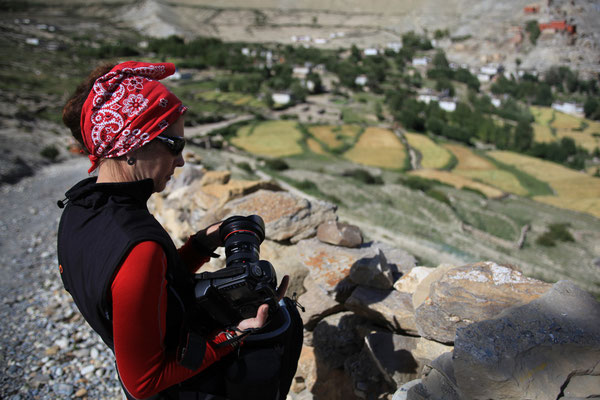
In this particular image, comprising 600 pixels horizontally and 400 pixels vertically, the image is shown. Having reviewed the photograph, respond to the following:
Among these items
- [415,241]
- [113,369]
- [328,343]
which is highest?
[328,343]

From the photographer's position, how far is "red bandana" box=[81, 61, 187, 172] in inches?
80.2

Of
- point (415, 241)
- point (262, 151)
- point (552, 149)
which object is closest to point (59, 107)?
point (262, 151)

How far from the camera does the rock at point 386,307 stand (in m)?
3.67

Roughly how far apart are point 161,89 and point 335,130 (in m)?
55.1

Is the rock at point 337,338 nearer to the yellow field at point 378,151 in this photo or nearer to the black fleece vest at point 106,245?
the black fleece vest at point 106,245

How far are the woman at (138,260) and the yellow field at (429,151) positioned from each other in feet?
151

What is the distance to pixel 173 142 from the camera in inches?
85.7

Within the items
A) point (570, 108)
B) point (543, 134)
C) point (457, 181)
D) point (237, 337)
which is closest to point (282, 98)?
point (457, 181)

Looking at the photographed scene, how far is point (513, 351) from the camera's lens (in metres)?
2.36

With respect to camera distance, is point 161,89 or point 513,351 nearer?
point 161,89

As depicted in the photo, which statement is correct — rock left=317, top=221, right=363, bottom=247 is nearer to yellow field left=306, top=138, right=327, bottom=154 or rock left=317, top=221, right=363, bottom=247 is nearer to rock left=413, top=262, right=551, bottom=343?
rock left=413, top=262, right=551, bottom=343

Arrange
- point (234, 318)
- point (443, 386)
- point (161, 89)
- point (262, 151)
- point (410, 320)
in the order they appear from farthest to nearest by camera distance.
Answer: point (262, 151) < point (410, 320) < point (443, 386) < point (234, 318) < point (161, 89)

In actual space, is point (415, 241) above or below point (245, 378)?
below

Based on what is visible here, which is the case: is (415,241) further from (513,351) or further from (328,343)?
(513,351)
